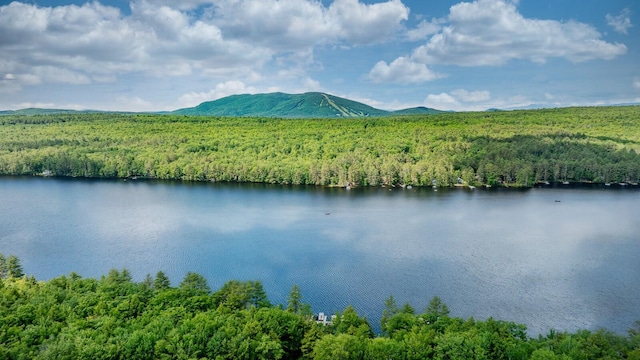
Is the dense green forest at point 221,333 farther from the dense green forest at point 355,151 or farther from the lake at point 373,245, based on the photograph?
the dense green forest at point 355,151

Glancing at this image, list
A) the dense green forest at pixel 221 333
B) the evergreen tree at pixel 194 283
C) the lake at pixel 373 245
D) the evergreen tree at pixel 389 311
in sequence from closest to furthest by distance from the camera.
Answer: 1. the dense green forest at pixel 221 333
2. the evergreen tree at pixel 389 311
3. the evergreen tree at pixel 194 283
4. the lake at pixel 373 245

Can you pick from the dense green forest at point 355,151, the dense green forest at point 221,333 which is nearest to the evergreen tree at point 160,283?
the dense green forest at point 221,333

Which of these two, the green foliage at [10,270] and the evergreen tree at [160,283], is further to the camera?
the green foliage at [10,270]

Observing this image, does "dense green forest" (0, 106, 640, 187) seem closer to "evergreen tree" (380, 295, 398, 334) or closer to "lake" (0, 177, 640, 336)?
"lake" (0, 177, 640, 336)

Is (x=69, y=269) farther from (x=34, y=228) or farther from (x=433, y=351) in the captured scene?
(x=433, y=351)

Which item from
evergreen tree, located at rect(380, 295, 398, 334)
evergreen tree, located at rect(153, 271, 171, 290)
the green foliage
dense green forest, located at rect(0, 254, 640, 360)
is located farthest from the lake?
dense green forest, located at rect(0, 254, 640, 360)

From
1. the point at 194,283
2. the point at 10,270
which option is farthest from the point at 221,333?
the point at 10,270
